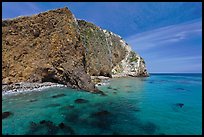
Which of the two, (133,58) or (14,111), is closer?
(14,111)

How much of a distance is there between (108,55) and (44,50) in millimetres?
42943

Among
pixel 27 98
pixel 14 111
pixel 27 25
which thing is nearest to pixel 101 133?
pixel 14 111

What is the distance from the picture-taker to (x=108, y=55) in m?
79.7

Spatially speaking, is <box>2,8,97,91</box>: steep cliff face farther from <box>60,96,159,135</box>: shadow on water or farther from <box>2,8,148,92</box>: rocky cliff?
<box>60,96,159,135</box>: shadow on water

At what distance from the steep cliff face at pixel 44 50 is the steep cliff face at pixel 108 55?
2022 centimetres

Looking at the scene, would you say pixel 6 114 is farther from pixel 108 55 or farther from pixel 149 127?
pixel 108 55

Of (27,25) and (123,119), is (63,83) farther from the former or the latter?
(123,119)

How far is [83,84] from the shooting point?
3391cm

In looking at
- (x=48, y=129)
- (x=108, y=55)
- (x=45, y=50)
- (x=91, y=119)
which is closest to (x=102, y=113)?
(x=91, y=119)

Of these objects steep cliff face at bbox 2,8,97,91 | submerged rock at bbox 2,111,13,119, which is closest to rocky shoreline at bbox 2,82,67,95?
steep cliff face at bbox 2,8,97,91

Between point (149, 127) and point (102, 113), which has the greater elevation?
point (102, 113)

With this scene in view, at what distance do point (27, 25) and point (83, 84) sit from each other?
18.9 m

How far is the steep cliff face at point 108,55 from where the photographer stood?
6669cm

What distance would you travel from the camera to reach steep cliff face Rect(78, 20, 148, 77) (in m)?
66.7
